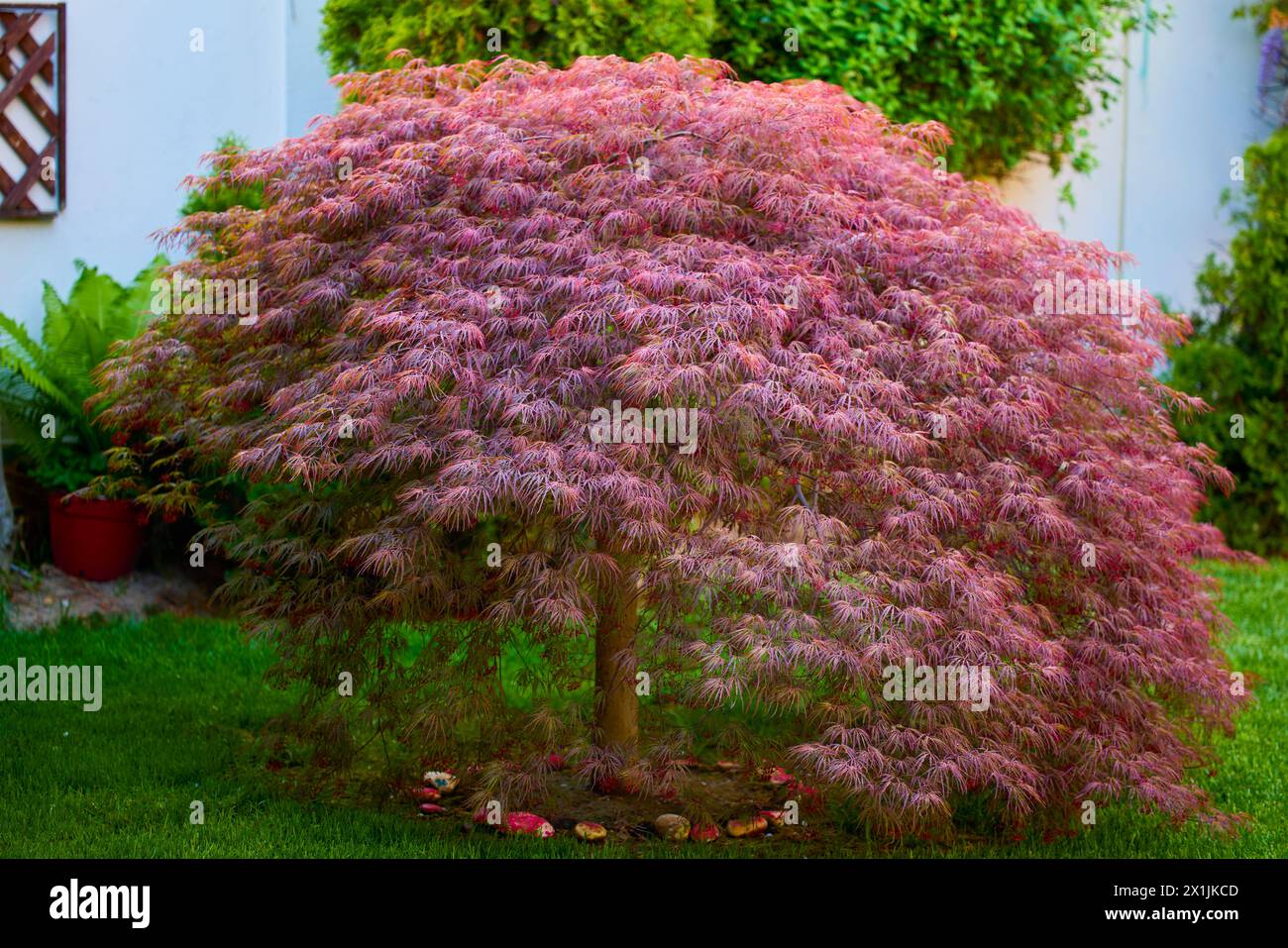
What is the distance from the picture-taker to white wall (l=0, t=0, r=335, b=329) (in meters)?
8.16

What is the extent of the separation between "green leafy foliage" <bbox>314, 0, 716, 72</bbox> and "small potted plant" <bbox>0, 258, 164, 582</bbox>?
201 cm

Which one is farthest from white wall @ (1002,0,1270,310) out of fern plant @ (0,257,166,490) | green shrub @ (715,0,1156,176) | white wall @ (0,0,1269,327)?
fern plant @ (0,257,166,490)

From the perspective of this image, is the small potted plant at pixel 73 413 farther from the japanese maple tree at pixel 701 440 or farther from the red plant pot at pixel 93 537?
the japanese maple tree at pixel 701 440

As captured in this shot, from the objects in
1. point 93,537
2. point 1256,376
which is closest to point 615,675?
point 93,537

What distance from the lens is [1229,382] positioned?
32.2 feet

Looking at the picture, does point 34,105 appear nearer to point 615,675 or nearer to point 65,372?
point 65,372

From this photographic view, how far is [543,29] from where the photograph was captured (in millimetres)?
7637

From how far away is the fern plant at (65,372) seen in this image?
7.46 meters

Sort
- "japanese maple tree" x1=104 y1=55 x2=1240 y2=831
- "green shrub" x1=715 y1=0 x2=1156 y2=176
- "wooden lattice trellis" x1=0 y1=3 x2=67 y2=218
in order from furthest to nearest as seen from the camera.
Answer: "green shrub" x1=715 y1=0 x2=1156 y2=176
"wooden lattice trellis" x1=0 y1=3 x2=67 y2=218
"japanese maple tree" x1=104 y1=55 x2=1240 y2=831

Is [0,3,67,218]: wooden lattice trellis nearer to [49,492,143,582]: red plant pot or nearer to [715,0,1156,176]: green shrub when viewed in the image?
[49,492,143,582]: red plant pot

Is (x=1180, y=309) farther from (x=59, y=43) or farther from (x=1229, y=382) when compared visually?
(x=59, y=43)

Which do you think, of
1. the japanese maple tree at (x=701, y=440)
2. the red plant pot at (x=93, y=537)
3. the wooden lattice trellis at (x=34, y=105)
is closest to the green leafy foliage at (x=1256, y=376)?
the japanese maple tree at (x=701, y=440)

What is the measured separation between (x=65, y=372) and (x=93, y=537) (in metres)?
0.95

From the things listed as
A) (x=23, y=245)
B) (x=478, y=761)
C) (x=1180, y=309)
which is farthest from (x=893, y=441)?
(x=1180, y=309)
